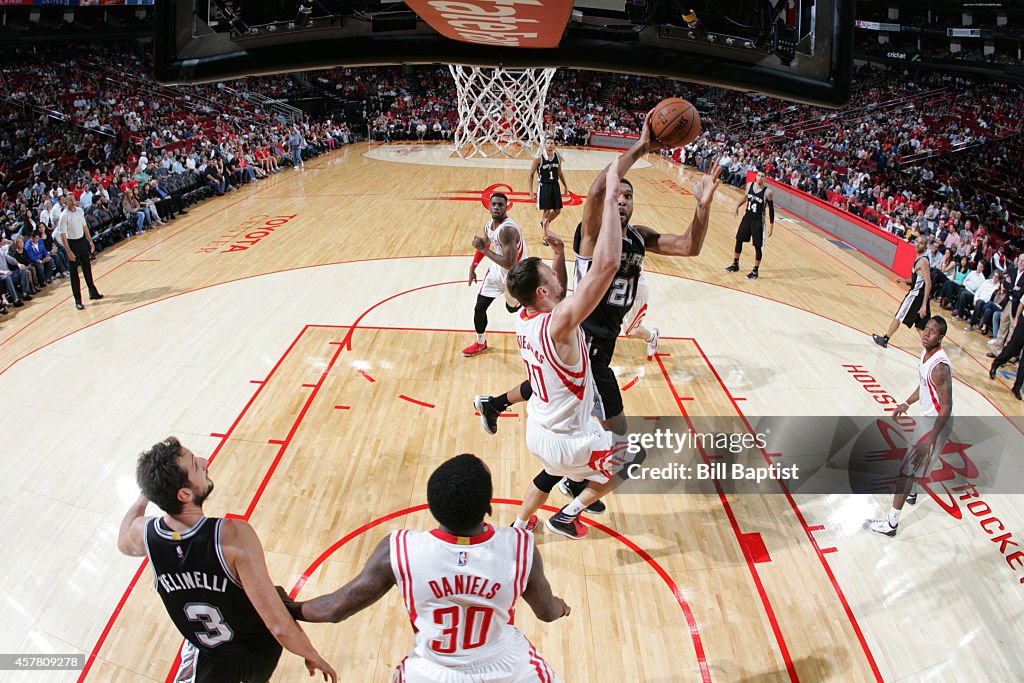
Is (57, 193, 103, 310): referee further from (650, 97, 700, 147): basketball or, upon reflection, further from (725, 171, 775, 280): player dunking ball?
(725, 171, 775, 280): player dunking ball

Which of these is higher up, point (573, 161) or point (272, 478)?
point (573, 161)

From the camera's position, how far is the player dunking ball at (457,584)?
7.14ft

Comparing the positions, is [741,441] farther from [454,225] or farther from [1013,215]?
[1013,215]

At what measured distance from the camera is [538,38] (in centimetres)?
329

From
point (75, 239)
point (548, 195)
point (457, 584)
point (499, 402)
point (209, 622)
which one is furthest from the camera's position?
point (548, 195)

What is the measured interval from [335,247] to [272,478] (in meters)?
6.91

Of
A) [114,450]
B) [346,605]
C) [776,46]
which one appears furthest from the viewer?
[114,450]

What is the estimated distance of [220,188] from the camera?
16.2 metres

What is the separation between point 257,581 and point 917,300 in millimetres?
7851

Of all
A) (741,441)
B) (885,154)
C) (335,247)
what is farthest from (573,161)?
(741,441)

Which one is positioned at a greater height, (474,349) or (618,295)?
(618,295)

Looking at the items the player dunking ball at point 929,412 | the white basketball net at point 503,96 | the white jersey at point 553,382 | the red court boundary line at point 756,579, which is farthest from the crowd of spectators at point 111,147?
the player dunking ball at point 929,412

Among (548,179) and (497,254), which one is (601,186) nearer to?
(497,254)

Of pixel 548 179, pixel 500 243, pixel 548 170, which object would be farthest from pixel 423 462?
pixel 548 170
